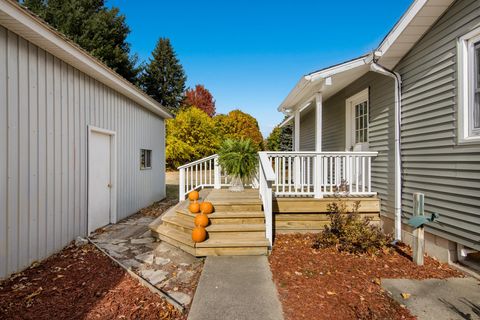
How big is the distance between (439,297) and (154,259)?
386 centimetres

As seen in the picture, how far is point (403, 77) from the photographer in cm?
489

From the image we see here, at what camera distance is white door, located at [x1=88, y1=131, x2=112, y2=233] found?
5.70 meters

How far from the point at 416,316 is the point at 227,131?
83.6 ft

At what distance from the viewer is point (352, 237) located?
434 centimetres

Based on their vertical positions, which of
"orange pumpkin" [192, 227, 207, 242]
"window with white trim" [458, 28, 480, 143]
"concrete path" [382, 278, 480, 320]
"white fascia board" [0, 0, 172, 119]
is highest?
"white fascia board" [0, 0, 172, 119]

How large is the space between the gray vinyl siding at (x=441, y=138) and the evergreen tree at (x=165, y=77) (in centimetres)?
2230

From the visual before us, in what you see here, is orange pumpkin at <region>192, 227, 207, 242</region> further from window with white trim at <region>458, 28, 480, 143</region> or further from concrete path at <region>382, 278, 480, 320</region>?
window with white trim at <region>458, 28, 480, 143</region>

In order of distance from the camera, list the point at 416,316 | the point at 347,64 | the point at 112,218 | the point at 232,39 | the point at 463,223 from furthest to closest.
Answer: the point at 232,39 → the point at 112,218 → the point at 347,64 → the point at 463,223 → the point at 416,316

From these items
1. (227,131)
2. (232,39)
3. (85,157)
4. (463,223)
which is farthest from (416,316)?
(227,131)

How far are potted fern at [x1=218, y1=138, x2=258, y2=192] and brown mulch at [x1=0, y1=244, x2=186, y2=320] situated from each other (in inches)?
132

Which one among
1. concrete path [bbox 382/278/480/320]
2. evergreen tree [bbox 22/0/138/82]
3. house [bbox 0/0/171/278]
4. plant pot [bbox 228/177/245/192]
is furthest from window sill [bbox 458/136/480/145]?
evergreen tree [bbox 22/0/138/82]

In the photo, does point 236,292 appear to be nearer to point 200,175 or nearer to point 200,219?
point 200,219

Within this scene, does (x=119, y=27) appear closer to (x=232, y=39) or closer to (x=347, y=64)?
(x=232, y=39)

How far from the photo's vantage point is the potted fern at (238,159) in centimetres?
653
